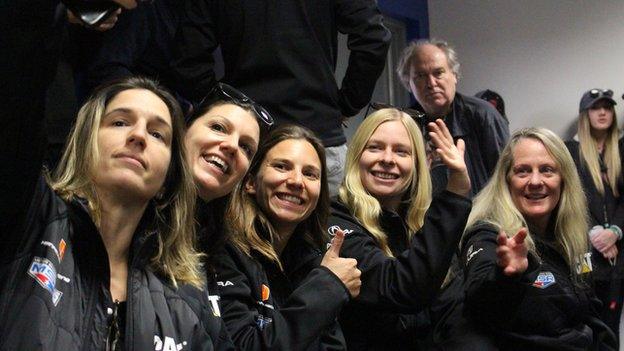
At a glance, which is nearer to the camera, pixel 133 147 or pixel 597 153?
pixel 133 147

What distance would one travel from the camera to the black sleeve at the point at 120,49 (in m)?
2.45

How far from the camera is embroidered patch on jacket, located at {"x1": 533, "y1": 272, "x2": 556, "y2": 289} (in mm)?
2501

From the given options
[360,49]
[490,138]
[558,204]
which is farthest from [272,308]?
[490,138]

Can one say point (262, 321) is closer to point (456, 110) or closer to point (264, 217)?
point (264, 217)

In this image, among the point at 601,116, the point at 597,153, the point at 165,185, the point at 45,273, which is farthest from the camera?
the point at 601,116

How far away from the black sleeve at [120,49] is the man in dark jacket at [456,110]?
1460 mm

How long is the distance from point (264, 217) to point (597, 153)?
3.17 metres

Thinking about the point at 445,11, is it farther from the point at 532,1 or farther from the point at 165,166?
the point at 165,166

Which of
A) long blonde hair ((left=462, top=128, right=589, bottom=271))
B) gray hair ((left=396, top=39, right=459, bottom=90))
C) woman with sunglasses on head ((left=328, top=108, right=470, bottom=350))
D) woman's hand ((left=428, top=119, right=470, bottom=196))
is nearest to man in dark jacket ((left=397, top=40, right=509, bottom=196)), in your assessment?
gray hair ((left=396, top=39, right=459, bottom=90))

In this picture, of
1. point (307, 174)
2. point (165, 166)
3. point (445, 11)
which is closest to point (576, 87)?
point (445, 11)

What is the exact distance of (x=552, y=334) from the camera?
2.46 metres

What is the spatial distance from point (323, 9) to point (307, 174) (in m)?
0.69

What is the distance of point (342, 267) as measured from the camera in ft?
6.91

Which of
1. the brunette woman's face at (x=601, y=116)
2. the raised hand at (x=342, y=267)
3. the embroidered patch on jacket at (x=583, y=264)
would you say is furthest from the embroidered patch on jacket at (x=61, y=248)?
the brunette woman's face at (x=601, y=116)
